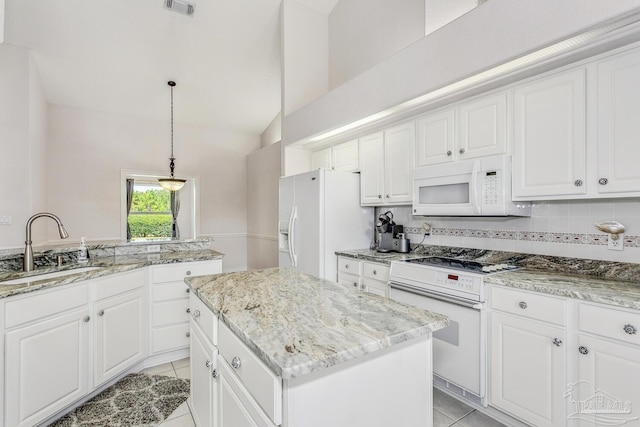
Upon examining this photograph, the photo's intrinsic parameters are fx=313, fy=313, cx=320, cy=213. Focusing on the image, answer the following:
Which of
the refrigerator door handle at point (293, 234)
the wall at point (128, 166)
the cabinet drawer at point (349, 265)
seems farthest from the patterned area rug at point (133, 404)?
the wall at point (128, 166)

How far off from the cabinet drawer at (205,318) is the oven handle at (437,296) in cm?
156

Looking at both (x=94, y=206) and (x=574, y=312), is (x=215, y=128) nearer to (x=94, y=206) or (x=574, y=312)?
(x=94, y=206)

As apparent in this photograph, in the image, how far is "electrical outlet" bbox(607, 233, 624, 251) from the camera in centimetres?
191

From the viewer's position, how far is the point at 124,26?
364cm

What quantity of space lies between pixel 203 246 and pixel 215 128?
3.46 m

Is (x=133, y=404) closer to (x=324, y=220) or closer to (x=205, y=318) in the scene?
(x=205, y=318)

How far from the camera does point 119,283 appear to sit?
7.88 ft

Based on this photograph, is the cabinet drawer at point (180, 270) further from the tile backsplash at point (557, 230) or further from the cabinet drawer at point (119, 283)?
the tile backsplash at point (557, 230)

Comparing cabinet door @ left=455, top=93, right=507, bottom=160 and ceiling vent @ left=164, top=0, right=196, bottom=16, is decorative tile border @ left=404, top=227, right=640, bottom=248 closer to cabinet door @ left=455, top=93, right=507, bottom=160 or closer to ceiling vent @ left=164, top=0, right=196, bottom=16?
cabinet door @ left=455, top=93, right=507, bottom=160

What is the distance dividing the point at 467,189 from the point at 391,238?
997 millimetres

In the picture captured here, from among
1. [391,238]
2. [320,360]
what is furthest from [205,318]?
[391,238]

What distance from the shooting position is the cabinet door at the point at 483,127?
2.16 m

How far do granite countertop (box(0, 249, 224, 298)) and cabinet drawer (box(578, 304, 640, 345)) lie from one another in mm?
2760

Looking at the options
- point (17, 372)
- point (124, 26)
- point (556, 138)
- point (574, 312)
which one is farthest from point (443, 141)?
point (124, 26)
